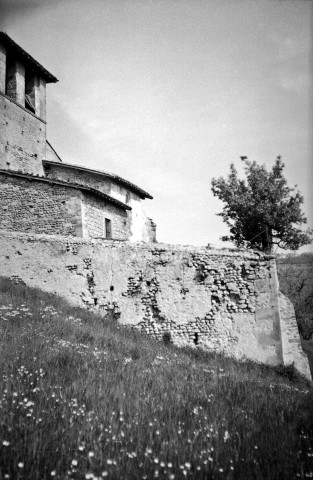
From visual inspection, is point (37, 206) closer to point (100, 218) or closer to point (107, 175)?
point (100, 218)

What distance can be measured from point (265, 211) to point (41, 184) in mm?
18705

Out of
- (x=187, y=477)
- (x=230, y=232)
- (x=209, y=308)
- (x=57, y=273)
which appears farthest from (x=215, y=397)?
(x=230, y=232)

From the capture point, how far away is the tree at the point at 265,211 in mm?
26812

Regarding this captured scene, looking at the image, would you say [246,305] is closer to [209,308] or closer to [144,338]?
[209,308]

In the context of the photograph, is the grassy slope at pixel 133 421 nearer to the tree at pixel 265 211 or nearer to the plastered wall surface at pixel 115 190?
the plastered wall surface at pixel 115 190

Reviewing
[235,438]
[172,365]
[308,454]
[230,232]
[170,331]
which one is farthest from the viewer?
[230,232]

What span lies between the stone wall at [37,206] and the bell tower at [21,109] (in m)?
3.86

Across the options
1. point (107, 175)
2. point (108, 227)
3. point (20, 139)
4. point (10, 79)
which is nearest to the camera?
point (108, 227)

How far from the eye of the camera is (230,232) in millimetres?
28828

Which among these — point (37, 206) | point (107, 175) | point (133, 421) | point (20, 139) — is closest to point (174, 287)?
point (133, 421)

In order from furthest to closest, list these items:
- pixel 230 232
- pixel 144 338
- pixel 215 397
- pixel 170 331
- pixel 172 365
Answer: pixel 230 232 < pixel 170 331 < pixel 144 338 < pixel 172 365 < pixel 215 397

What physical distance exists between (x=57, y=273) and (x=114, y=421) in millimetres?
8518

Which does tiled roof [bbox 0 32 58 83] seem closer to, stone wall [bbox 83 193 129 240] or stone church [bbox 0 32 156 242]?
stone church [bbox 0 32 156 242]

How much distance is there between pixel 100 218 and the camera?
17969 mm
